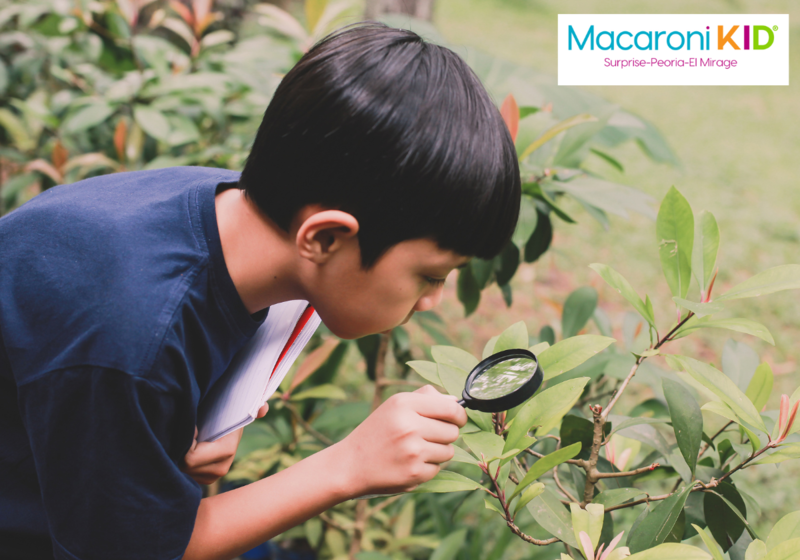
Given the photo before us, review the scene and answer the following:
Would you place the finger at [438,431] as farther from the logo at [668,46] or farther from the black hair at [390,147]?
the logo at [668,46]

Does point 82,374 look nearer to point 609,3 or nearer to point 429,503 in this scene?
point 429,503

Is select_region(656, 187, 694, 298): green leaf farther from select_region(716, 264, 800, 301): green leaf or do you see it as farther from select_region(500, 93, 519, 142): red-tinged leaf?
select_region(500, 93, 519, 142): red-tinged leaf

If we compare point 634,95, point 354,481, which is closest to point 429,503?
point 354,481

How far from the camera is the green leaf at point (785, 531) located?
0.72 m

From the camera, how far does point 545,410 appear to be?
2.60 feet

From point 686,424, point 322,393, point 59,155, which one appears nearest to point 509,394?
point 686,424

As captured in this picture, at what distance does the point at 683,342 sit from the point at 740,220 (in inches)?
67.7

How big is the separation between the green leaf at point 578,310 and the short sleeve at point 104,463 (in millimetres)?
912

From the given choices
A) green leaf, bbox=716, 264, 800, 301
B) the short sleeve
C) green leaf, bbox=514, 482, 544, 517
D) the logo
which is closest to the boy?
the short sleeve

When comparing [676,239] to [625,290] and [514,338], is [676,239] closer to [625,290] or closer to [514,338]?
[625,290]

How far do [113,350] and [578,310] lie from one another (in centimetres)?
101

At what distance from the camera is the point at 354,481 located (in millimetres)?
859

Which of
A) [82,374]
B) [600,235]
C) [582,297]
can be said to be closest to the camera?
[82,374]

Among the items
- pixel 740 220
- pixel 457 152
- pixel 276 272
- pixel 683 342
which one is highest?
pixel 457 152
